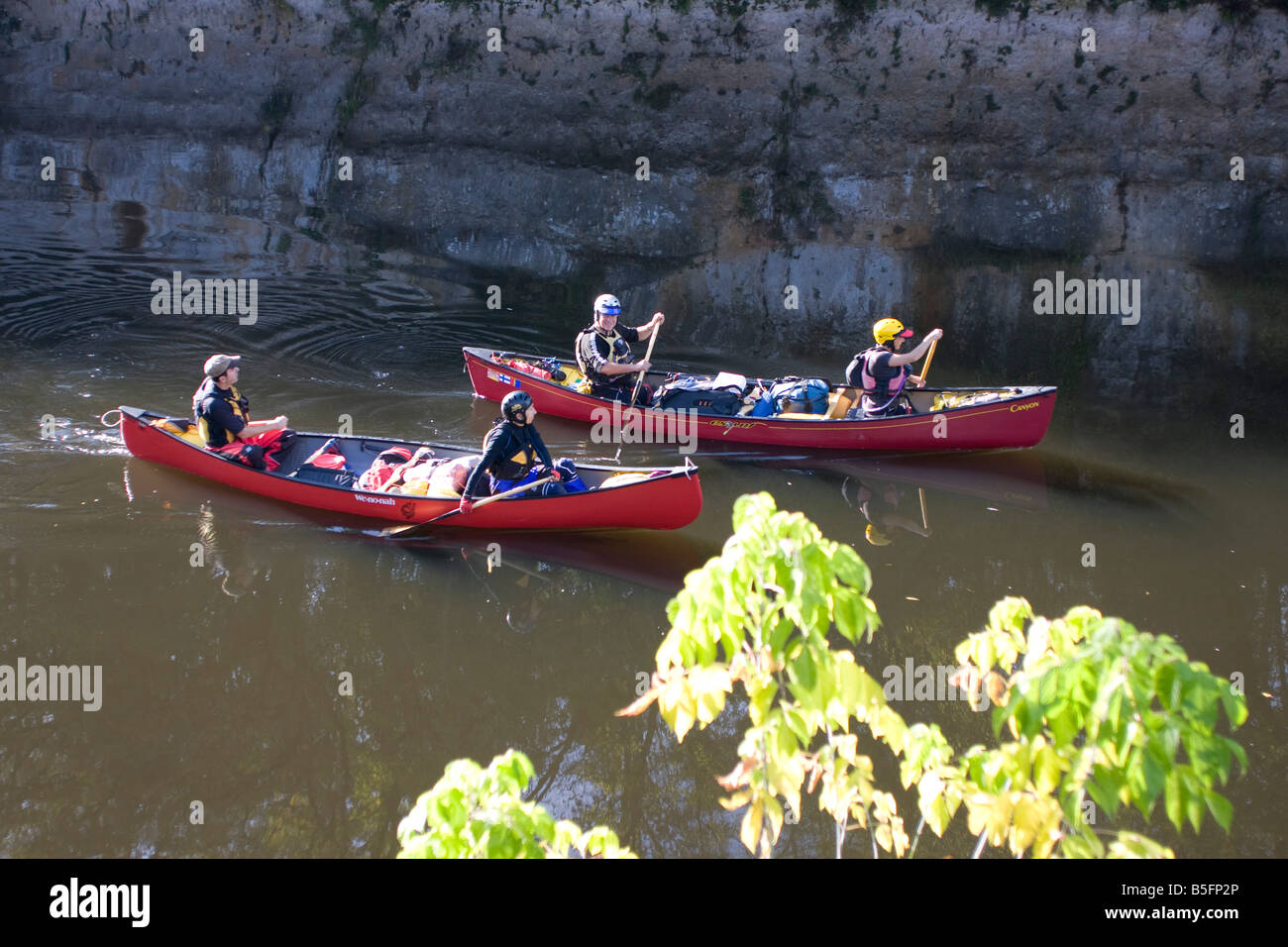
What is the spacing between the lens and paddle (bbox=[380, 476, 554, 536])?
944 centimetres

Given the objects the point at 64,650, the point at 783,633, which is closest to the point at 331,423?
the point at 64,650

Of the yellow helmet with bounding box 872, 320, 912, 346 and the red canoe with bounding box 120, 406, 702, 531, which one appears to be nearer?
the red canoe with bounding box 120, 406, 702, 531

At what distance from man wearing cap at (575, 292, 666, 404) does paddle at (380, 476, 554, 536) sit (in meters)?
3.05

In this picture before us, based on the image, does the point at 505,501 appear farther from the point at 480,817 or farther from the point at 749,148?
the point at 749,148

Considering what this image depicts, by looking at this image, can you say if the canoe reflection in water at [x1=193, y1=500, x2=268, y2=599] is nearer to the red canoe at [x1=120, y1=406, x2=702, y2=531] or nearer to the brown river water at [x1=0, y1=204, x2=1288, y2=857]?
the brown river water at [x1=0, y1=204, x2=1288, y2=857]

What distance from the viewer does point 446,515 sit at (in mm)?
9555

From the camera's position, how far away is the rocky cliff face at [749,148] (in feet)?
48.6

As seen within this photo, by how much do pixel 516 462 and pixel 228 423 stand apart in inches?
117

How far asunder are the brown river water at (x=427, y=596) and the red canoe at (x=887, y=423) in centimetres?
24

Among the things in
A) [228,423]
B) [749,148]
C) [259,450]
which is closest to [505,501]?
[259,450]

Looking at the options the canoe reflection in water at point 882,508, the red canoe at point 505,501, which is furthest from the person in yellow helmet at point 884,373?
the red canoe at point 505,501

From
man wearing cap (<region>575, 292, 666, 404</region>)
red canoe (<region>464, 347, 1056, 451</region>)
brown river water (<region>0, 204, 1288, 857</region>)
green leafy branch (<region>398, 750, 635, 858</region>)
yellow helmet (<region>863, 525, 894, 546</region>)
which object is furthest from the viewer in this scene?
man wearing cap (<region>575, 292, 666, 404</region>)

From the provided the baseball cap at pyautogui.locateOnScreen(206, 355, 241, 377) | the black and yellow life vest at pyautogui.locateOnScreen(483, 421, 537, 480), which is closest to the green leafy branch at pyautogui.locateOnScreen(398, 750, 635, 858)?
the black and yellow life vest at pyautogui.locateOnScreen(483, 421, 537, 480)

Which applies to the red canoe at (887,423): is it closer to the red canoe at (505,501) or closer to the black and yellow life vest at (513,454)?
the red canoe at (505,501)
